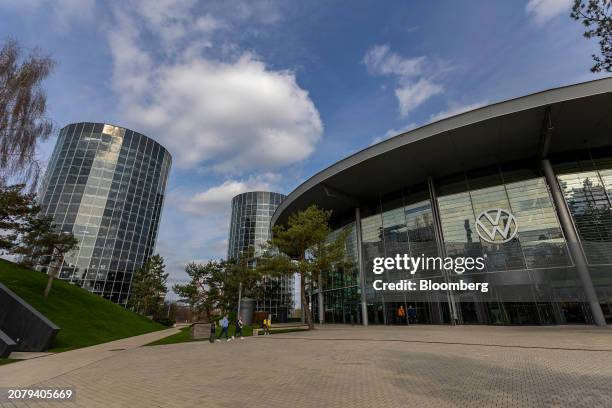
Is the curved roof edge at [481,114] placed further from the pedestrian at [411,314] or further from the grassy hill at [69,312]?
the grassy hill at [69,312]

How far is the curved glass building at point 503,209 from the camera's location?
19.8 metres

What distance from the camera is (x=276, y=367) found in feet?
28.8

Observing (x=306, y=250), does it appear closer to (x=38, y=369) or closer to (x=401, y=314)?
(x=401, y=314)

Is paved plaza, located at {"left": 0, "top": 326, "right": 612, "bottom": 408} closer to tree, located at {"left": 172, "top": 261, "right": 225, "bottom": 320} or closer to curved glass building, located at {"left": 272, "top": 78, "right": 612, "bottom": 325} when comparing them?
curved glass building, located at {"left": 272, "top": 78, "right": 612, "bottom": 325}

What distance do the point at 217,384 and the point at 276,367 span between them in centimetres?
241

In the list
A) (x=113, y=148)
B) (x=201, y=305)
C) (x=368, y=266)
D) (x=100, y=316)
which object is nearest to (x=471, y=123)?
(x=368, y=266)

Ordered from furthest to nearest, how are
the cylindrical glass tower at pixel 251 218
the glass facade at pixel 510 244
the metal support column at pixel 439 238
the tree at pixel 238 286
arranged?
the cylindrical glass tower at pixel 251 218, the tree at pixel 238 286, the metal support column at pixel 439 238, the glass facade at pixel 510 244

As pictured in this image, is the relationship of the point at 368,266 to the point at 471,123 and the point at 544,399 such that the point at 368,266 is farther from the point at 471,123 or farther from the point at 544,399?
the point at 544,399

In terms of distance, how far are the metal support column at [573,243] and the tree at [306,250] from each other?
16343 mm

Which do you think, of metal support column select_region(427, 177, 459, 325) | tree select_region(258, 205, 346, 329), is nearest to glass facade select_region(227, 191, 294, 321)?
tree select_region(258, 205, 346, 329)

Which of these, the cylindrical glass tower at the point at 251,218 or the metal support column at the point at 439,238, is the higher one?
the cylindrical glass tower at the point at 251,218

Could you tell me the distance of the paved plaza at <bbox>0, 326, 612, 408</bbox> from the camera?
532 centimetres

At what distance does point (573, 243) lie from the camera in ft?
67.7

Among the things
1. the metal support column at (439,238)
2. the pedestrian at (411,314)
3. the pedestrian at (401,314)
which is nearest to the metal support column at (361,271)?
the pedestrian at (401,314)
